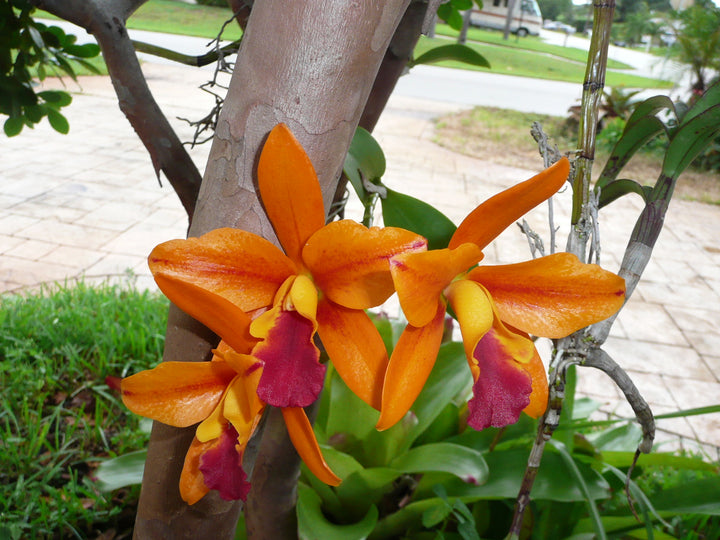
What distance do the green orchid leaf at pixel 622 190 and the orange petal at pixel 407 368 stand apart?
26 cm

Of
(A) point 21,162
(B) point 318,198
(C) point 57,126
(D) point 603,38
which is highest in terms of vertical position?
(D) point 603,38

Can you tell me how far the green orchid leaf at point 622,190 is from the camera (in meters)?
0.49

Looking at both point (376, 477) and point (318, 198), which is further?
point (376, 477)

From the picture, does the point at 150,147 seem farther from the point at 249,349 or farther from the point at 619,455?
the point at 619,455

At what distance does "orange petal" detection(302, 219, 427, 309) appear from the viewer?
1.01 feet

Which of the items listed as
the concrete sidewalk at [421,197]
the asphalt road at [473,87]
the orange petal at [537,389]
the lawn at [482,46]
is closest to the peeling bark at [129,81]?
the orange petal at [537,389]

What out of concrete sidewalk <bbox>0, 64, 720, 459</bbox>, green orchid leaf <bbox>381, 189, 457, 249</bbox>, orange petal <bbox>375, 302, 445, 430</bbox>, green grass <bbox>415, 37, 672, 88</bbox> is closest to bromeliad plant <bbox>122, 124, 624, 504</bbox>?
orange petal <bbox>375, 302, 445, 430</bbox>

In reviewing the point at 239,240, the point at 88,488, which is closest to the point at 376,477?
the point at 88,488

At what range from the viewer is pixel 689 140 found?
46 cm

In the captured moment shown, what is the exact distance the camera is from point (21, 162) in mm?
3973

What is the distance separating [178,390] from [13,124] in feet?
2.80

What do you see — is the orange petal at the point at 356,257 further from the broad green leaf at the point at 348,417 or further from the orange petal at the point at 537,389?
the broad green leaf at the point at 348,417

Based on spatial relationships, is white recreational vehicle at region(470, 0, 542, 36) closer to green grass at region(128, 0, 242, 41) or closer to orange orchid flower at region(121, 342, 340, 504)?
green grass at region(128, 0, 242, 41)

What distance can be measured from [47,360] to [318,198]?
1.55m
